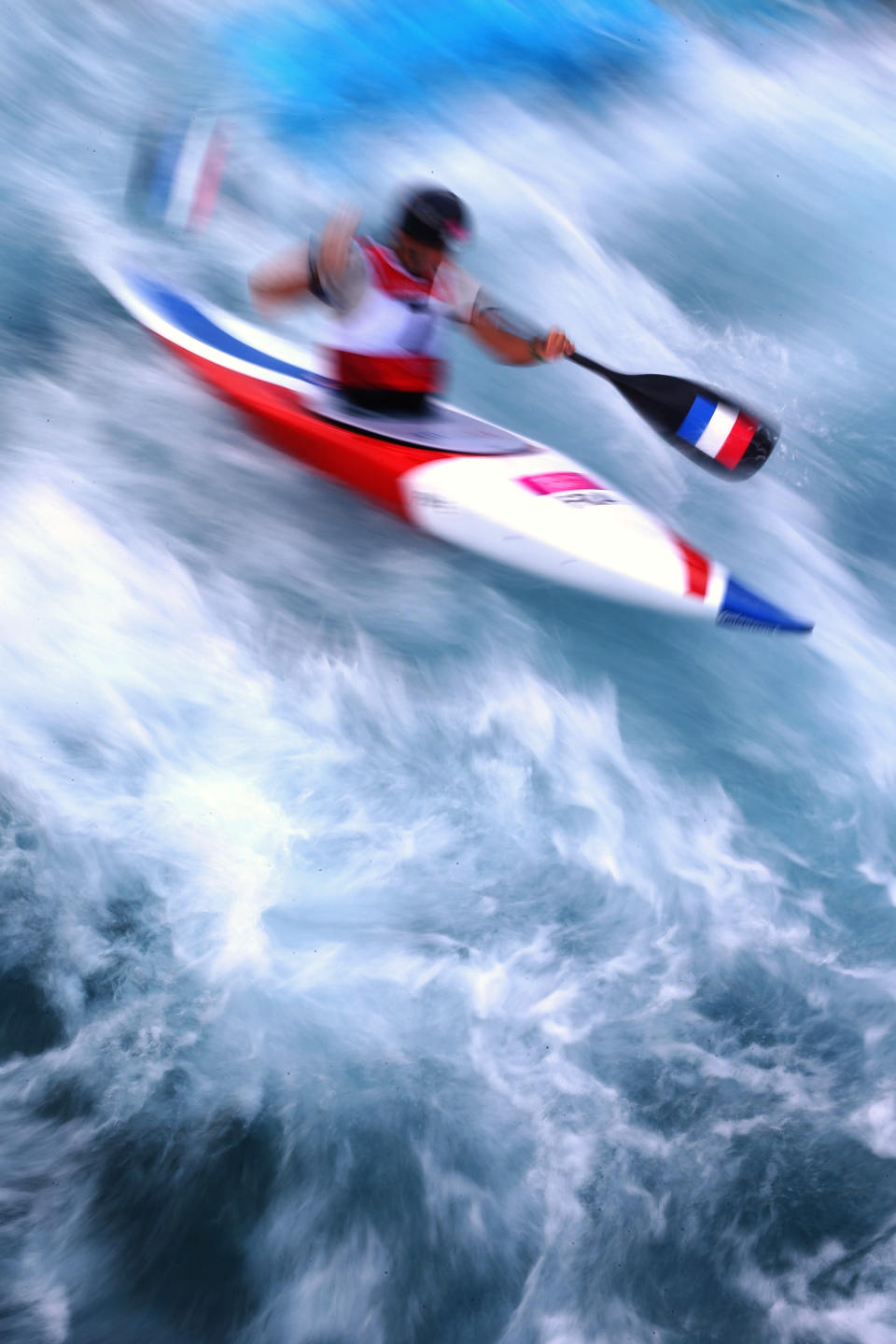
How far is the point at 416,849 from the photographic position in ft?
8.78

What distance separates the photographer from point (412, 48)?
4.73 m

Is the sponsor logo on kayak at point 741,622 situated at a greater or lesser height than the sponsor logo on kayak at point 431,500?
greater

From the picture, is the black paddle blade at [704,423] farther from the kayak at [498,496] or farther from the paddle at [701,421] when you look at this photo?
the kayak at [498,496]

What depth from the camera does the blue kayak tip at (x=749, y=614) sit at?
283cm

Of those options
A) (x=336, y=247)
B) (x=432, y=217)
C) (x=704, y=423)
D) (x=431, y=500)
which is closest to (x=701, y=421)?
(x=704, y=423)

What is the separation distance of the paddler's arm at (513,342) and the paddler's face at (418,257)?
23 centimetres

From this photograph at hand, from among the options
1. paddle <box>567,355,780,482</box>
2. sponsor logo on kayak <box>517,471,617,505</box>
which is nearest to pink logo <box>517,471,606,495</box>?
sponsor logo on kayak <box>517,471,617,505</box>

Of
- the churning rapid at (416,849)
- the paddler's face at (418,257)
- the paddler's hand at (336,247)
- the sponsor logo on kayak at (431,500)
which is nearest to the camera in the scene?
the churning rapid at (416,849)

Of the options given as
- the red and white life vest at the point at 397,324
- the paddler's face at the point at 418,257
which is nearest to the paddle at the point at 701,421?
the red and white life vest at the point at 397,324

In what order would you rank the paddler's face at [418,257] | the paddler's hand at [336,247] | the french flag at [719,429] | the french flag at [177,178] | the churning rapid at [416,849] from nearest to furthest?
the churning rapid at [416,849] → the paddler's hand at [336,247] → the paddler's face at [418,257] → the french flag at [719,429] → the french flag at [177,178]

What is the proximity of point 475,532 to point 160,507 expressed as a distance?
3.11 feet

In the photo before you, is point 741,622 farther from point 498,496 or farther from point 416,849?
point 416,849

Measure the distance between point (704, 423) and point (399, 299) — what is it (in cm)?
95

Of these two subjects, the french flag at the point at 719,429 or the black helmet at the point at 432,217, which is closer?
the black helmet at the point at 432,217
